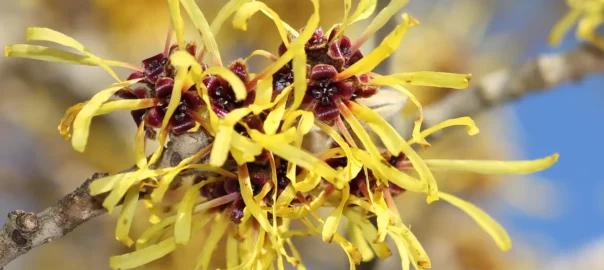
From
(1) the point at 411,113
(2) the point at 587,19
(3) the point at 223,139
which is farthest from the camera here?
(1) the point at 411,113

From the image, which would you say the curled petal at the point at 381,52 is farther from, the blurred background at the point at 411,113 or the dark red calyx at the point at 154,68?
the blurred background at the point at 411,113

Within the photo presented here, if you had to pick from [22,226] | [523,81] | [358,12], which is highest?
[523,81]

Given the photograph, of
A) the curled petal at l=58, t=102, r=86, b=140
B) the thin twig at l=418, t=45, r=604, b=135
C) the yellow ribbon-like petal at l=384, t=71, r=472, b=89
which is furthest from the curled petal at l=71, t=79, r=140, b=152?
the thin twig at l=418, t=45, r=604, b=135

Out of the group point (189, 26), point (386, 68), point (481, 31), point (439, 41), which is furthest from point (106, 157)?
point (481, 31)

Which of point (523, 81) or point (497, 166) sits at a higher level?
point (523, 81)

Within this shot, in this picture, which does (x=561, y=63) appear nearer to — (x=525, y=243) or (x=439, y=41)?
(x=439, y=41)

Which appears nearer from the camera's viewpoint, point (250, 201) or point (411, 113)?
point (250, 201)

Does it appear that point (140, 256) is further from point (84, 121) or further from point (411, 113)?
point (411, 113)

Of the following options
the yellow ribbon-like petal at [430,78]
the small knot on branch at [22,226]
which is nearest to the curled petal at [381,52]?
the yellow ribbon-like petal at [430,78]

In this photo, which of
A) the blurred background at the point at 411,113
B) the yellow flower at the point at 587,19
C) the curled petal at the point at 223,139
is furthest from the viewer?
the blurred background at the point at 411,113

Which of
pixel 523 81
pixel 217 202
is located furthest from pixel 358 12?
pixel 523 81
